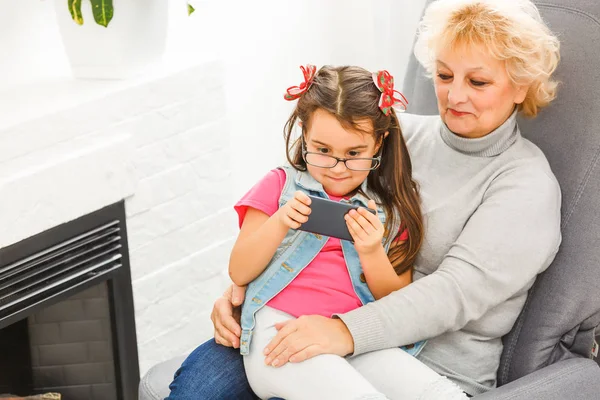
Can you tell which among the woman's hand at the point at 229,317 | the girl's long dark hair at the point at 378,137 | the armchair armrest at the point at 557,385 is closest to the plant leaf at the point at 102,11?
the girl's long dark hair at the point at 378,137

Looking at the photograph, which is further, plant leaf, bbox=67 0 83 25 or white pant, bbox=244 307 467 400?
plant leaf, bbox=67 0 83 25

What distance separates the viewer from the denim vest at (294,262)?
1.59 m

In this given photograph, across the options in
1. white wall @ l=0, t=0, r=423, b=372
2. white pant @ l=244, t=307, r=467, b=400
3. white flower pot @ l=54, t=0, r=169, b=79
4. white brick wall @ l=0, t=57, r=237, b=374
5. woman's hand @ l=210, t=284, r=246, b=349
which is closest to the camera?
white pant @ l=244, t=307, r=467, b=400

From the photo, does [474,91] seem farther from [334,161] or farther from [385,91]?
[334,161]

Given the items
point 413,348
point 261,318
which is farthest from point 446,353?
point 261,318

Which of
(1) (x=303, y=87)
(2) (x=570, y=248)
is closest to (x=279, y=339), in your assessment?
(1) (x=303, y=87)

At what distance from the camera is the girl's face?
153cm

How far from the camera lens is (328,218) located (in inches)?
59.0

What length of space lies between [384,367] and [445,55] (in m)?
0.56

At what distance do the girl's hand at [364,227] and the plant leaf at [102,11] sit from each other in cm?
78

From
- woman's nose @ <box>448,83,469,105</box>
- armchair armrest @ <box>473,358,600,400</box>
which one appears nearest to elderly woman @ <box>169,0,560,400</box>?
woman's nose @ <box>448,83,469,105</box>

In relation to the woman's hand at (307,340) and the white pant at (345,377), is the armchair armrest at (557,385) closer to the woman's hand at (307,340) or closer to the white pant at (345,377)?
the white pant at (345,377)

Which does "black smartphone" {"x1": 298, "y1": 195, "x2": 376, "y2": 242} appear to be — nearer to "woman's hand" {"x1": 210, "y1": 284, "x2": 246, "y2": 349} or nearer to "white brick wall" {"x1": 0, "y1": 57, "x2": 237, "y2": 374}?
"woman's hand" {"x1": 210, "y1": 284, "x2": 246, "y2": 349}

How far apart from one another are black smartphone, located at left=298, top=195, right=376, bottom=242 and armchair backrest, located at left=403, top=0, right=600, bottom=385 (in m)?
0.40
